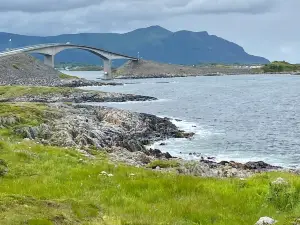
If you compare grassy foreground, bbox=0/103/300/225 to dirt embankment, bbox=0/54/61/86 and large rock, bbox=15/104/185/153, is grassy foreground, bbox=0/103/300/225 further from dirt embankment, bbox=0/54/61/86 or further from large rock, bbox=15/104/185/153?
dirt embankment, bbox=0/54/61/86

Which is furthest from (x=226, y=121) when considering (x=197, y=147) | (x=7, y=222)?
(x=7, y=222)

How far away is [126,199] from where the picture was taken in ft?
40.8

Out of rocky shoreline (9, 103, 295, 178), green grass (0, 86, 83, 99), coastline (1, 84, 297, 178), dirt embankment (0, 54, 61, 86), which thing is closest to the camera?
rocky shoreline (9, 103, 295, 178)

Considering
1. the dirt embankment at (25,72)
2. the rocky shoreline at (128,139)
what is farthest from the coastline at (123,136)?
the dirt embankment at (25,72)

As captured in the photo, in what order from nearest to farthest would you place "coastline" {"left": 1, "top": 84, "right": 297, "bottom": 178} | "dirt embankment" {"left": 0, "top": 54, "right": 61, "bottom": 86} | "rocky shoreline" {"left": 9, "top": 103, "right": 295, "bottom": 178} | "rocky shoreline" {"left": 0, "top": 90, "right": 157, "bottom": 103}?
"rocky shoreline" {"left": 9, "top": 103, "right": 295, "bottom": 178} → "coastline" {"left": 1, "top": 84, "right": 297, "bottom": 178} → "rocky shoreline" {"left": 0, "top": 90, "right": 157, "bottom": 103} → "dirt embankment" {"left": 0, "top": 54, "right": 61, "bottom": 86}

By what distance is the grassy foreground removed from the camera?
9023mm

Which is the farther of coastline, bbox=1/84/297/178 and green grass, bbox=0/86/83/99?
green grass, bbox=0/86/83/99

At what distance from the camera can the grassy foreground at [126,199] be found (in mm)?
9023

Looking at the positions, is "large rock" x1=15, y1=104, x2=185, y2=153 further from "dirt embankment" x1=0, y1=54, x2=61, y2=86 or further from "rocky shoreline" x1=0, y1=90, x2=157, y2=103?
"dirt embankment" x1=0, y1=54, x2=61, y2=86

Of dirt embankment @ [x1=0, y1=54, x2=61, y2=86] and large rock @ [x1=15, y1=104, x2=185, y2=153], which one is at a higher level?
dirt embankment @ [x1=0, y1=54, x2=61, y2=86]

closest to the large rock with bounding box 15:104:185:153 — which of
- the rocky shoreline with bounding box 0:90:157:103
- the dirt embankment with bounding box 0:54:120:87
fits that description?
the rocky shoreline with bounding box 0:90:157:103

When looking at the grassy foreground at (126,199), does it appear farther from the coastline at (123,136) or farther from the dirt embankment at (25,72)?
the dirt embankment at (25,72)

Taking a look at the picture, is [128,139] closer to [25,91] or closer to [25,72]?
[25,91]

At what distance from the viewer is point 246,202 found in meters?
13.0
